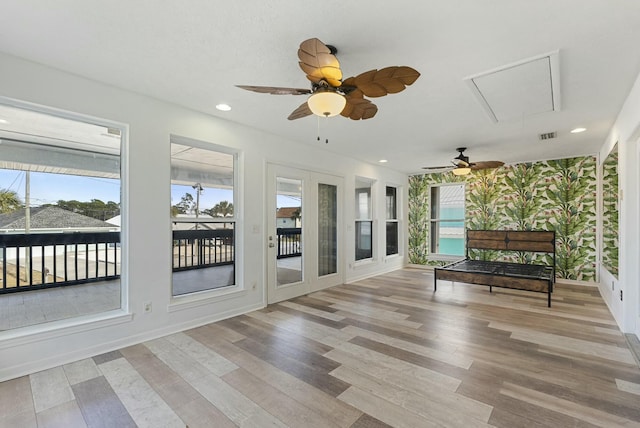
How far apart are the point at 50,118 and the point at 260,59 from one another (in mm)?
1979

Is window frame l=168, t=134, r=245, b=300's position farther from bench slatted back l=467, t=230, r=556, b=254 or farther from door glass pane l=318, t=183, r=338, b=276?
bench slatted back l=467, t=230, r=556, b=254

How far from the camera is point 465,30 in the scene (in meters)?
2.04

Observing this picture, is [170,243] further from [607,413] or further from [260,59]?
[607,413]

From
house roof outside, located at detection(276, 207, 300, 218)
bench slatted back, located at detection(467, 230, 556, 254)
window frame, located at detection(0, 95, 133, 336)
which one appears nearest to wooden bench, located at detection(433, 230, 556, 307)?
bench slatted back, located at detection(467, 230, 556, 254)

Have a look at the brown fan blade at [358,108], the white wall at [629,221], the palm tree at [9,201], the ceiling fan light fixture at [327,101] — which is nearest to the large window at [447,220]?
the white wall at [629,221]

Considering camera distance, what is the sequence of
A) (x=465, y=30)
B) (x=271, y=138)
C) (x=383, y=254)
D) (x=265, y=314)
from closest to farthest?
(x=465, y=30), (x=265, y=314), (x=271, y=138), (x=383, y=254)

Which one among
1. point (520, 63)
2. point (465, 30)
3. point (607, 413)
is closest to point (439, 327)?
point (607, 413)

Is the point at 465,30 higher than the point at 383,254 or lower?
higher

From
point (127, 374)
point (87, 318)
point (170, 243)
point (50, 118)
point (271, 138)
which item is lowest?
point (127, 374)

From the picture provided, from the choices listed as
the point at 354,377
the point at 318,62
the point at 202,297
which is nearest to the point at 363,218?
the point at 202,297

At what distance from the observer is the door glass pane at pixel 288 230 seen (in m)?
4.61

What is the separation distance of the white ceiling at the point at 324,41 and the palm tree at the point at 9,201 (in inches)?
44.2

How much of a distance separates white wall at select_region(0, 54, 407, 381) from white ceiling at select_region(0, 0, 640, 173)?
0.57 ft

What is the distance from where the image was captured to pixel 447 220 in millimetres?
7430
